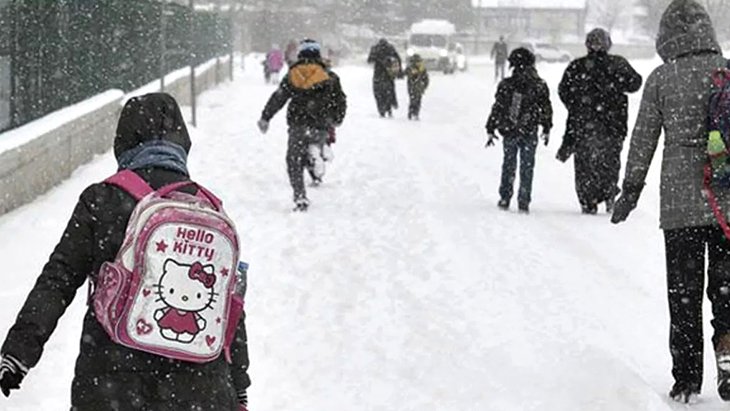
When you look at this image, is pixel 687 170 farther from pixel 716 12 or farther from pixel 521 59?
pixel 716 12

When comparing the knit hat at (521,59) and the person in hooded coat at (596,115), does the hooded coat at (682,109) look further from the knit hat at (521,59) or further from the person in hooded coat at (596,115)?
the knit hat at (521,59)

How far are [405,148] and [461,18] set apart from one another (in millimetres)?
77556

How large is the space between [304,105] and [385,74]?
13.2 meters

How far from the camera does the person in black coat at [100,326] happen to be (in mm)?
3248

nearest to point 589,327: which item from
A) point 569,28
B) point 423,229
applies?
point 423,229

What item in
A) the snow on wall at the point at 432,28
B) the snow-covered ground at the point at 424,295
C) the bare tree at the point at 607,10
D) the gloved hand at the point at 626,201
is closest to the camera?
the gloved hand at the point at 626,201

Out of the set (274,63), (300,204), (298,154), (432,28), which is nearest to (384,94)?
(300,204)

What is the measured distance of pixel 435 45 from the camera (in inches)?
2066

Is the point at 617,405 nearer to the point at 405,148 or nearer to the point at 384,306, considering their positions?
the point at 384,306

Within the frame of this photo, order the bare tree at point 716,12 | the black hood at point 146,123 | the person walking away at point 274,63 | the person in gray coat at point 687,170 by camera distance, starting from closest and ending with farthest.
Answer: the black hood at point 146,123 → the person in gray coat at point 687,170 → the person walking away at point 274,63 → the bare tree at point 716,12

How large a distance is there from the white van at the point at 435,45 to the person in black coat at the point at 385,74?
80.7 feet

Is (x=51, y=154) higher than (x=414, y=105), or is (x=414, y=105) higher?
(x=51, y=154)

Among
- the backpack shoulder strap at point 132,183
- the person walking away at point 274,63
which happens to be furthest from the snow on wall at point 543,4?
the backpack shoulder strap at point 132,183

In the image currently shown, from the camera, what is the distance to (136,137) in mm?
3439
